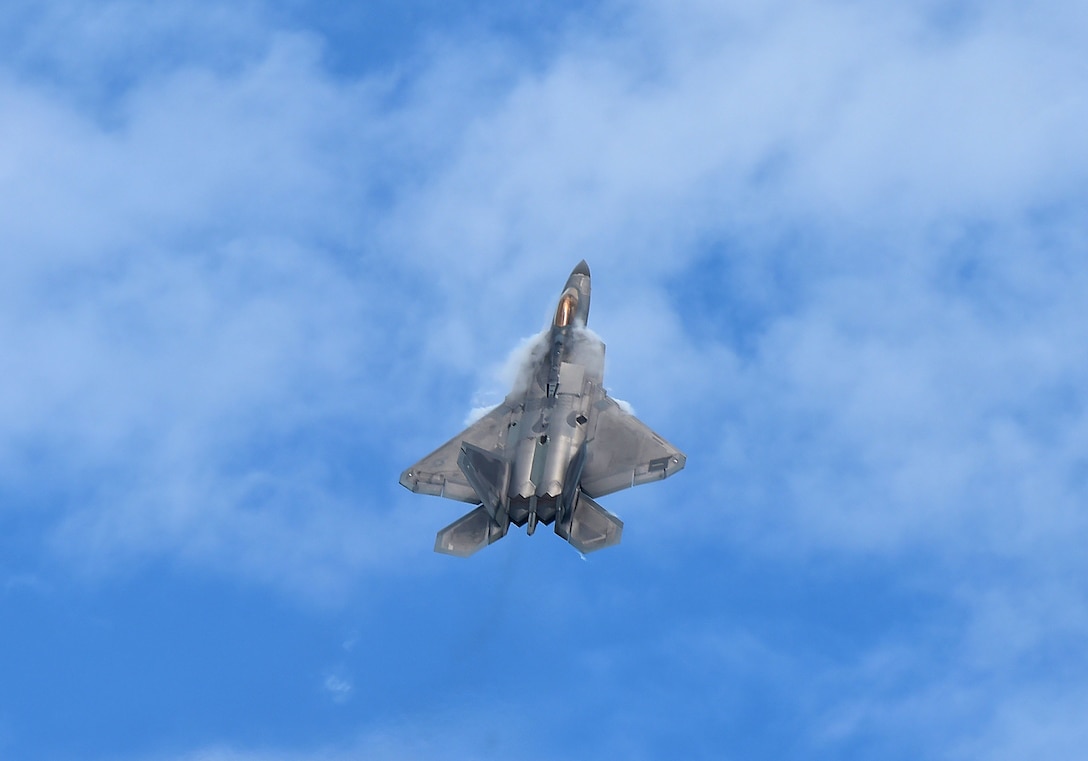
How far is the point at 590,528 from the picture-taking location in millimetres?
81250

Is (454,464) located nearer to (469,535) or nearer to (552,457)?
(469,535)

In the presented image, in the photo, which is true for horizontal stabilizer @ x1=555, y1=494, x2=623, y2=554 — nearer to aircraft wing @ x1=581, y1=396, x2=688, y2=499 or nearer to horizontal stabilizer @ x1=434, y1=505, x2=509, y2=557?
aircraft wing @ x1=581, y1=396, x2=688, y2=499

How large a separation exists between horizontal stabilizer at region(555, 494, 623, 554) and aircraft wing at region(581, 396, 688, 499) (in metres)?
1.72

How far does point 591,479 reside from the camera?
83.6 meters

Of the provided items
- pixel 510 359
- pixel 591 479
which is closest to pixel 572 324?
pixel 510 359

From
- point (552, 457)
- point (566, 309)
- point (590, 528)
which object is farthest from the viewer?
point (566, 309)

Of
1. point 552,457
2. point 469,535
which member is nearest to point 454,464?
point 469,535

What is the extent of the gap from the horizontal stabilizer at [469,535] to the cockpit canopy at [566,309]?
1094 centimetres

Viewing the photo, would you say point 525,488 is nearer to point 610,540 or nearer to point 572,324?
point 610,540

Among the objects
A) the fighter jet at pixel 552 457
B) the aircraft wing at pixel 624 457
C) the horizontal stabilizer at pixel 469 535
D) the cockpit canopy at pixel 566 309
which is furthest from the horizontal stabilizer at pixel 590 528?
the cockpit canopy at pixel 566 309

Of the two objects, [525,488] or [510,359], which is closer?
[525,488]

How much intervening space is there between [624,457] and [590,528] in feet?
14.5

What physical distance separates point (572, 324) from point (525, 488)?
1141 centimetres

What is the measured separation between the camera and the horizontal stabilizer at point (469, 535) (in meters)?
81.9
